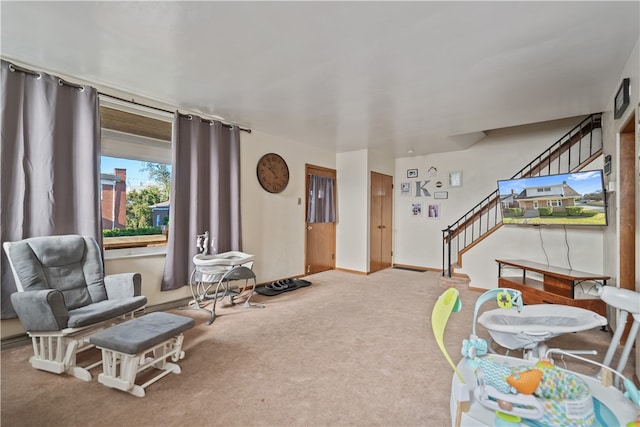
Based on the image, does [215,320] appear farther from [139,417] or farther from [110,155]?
[110,155]

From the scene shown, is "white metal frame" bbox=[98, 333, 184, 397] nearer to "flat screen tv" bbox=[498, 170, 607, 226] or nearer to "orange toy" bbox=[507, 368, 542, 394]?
"orange toy" bbox=[507, 368, 542, 394]

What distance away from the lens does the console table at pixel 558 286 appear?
317 centimetres

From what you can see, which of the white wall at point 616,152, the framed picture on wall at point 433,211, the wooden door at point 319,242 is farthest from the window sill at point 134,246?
the framed picture on wall at point 433,211

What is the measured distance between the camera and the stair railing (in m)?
4.42

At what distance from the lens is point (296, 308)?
12.0 feet

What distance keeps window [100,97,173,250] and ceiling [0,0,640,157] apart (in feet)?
1.08

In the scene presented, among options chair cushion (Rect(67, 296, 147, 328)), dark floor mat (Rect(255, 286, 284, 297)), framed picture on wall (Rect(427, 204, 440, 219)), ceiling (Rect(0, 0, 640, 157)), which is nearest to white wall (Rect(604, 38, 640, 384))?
ceiling (Rect(0, 0, 640, 157))

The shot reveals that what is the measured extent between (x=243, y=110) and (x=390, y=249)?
4370 mm

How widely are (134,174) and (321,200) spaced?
316 cm

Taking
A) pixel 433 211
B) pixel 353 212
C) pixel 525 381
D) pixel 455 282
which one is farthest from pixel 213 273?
pixel 433 211

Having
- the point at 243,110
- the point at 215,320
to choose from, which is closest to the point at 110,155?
the point at 243,110

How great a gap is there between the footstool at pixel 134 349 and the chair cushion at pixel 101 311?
21cm

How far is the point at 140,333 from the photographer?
1998mm

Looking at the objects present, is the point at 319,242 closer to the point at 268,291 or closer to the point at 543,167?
the point at 268,291
